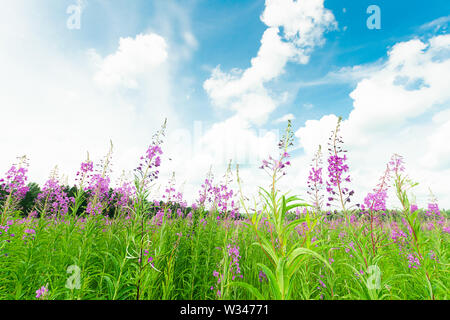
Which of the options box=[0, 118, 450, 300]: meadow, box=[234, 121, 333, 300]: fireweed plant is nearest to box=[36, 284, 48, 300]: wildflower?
box=[0, 118, 450, 300]: meadow

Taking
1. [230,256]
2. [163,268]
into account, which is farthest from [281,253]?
[163,268]

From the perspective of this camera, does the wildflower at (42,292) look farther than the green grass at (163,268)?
No

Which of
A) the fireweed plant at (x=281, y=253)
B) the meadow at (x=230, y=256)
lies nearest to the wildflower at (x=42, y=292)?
the meadow at (x=230, y=256)

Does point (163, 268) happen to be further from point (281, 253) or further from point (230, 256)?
point (281, 253)

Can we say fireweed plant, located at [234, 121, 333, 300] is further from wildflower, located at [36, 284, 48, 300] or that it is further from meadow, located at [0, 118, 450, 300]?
wildflower, located at [36, 284, 48, 300]

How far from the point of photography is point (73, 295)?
3.05 m

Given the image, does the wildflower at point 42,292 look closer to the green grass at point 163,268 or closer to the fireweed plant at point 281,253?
the green grass at point 163,268

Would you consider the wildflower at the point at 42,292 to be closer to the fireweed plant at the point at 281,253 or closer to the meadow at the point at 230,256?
the meadow at the point at 230,256

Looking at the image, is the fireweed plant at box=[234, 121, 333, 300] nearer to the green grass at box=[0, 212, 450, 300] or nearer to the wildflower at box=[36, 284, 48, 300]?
the green grass at box=[0, 212, 450, 300]

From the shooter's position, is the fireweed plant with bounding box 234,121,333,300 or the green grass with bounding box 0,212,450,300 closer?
the fireweed plant with bounding box 234,121,333,300

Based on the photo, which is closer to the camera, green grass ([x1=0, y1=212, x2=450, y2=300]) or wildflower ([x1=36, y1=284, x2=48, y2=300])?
wildflower ([x1=36, y1=284, x2=48, y2=300])

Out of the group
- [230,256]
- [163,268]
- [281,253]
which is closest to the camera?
[281,253]
